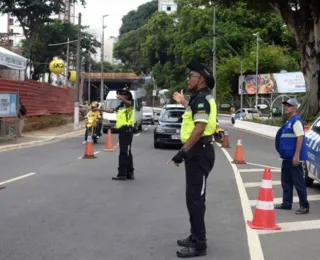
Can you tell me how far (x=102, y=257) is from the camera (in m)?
5.73

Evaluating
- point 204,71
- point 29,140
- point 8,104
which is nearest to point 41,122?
point 29,140

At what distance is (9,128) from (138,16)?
11333 cm

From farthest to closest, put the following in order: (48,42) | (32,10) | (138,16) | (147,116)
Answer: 1. (138,16)
2. (48,42)
3. (32,10)
4. (147,116)

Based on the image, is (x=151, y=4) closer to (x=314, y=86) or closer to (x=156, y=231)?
(x=314, y=86)

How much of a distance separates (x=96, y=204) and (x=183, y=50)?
6374 centimetres

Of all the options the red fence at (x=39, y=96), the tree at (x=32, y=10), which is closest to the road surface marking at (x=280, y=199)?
the red fence at (x=39, y=96)

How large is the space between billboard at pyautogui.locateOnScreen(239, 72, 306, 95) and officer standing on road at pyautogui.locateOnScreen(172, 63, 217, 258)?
5595 centimetres

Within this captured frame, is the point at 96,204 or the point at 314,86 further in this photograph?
the point at 314,86

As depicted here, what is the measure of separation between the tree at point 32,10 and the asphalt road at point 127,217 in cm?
3909

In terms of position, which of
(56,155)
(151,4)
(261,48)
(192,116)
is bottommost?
(56,155)

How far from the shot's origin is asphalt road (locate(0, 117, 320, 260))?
19.8 feet

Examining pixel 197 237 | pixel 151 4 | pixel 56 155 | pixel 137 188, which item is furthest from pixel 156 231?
pixel 151 4

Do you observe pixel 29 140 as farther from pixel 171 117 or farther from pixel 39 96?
pixel 39 96

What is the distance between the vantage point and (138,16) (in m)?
132
